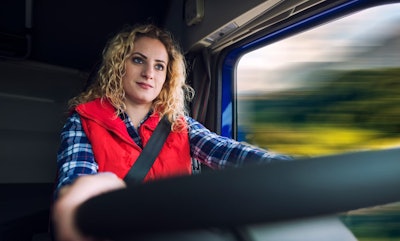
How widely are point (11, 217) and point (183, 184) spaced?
1.59 metres

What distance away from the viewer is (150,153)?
120 cm

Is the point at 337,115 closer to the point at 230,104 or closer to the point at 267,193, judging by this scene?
the point at 230,104

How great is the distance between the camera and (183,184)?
0.31 m

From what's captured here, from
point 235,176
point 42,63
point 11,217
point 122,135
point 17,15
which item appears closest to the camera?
point 235,176

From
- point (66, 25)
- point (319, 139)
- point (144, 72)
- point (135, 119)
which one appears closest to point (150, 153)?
point (135, 119)

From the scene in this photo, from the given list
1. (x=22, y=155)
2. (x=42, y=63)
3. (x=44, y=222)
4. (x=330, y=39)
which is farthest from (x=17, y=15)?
(x=330, y=39)

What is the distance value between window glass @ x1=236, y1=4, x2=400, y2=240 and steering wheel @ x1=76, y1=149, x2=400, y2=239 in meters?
0.65

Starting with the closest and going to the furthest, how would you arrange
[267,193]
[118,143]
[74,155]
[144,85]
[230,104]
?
[267,193] < [74,155] < [118,143] < [144,85] < [230,104]

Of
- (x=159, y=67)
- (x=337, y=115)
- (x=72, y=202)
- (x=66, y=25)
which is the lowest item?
(x=72, y=202)

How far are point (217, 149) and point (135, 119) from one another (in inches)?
13.4

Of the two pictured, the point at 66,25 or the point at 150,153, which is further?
the point at 66,25

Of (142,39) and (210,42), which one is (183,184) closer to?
(142,39)

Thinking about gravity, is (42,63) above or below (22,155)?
above

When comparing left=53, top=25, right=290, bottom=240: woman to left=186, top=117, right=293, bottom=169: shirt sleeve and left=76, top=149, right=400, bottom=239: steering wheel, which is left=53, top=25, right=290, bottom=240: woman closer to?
left=186, top=117, right=293, bottom=169: shirt sleeve
